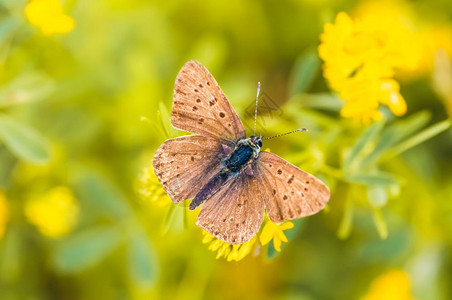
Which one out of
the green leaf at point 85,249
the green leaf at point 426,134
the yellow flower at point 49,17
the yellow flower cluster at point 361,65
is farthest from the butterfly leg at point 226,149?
the green leaf at point 85,249

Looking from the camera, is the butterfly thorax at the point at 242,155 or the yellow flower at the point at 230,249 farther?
the butterfly thorax at the point at 242,155

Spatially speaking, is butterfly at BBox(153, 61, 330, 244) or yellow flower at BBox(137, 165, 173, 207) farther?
yellow flower at BBox(137, 165, 173, 207)

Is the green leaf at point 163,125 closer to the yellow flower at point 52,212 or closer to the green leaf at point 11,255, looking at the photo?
the yellow flower at point 52,212

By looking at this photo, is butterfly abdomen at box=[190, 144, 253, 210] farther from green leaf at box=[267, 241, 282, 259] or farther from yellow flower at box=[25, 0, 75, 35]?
yellow flower at box=[25, 0, 75, 35]

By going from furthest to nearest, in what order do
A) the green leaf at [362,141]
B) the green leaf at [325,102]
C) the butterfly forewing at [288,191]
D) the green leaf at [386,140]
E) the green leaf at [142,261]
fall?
the green leaf at [142,261], the green leaf at [325,102], the green leaf at [386,140], the green leaf at [362,141], the butterfly forewing at [288,191]

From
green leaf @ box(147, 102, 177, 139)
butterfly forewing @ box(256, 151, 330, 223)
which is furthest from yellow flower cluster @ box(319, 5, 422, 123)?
green leaf @ box(147, 102, 177, 139)

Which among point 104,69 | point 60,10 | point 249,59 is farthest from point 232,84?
point 60,10
